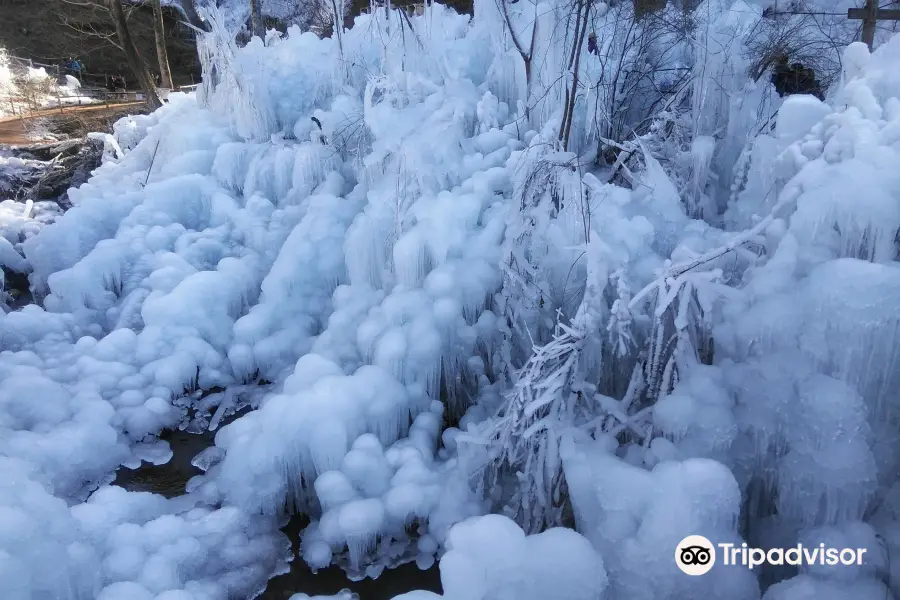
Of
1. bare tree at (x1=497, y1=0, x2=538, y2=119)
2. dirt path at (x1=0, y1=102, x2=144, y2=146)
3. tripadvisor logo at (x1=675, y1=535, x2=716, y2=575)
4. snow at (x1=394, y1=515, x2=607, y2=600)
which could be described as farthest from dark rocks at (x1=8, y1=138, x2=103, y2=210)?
tripadvisor logo at (x1=675, y1=535, x2=716, y2=575)

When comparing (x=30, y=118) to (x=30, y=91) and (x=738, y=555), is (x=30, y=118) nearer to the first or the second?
(x=30, y=91)

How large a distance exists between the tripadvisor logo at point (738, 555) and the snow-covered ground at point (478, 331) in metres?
0.03

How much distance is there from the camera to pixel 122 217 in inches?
232

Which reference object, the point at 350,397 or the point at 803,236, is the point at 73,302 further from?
the point at 803,236

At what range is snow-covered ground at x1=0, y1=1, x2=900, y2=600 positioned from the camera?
88.9 inches

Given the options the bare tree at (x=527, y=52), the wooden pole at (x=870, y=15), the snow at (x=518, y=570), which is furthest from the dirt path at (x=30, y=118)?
the wooden pole at (x=870, y=15)

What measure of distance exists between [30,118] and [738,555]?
12.6 meters

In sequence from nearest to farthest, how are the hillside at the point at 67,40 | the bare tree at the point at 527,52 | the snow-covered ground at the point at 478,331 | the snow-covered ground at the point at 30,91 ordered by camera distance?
the snow-covered ground at the point at 478,331, the bare tree at the point at 527,52, the snow-covered ground at the point at 30,91, the hillside at the point at 67,40

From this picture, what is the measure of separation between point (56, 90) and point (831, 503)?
47.9ft

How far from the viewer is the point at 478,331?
3746mm

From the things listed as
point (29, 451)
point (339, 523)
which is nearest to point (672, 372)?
point (339, 523)

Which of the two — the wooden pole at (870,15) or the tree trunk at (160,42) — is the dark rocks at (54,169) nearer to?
the tree trunk at (160,42)

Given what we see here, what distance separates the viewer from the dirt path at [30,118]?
960 cm

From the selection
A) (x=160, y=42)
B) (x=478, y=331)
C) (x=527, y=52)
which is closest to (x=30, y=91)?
(x=160, y=42)
